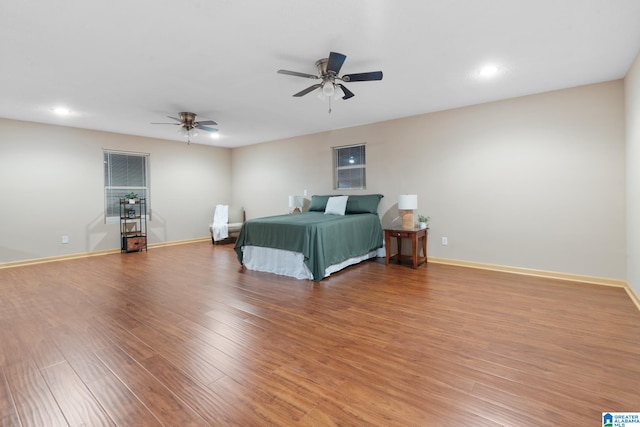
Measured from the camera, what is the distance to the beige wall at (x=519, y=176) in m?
3.42

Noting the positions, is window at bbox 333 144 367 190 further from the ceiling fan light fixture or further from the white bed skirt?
the ceiling fan light fixture

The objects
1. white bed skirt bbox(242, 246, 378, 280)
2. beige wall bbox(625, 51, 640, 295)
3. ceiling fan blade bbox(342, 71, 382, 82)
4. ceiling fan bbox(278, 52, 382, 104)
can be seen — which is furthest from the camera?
white bed skirt bbox(242, 246, 378, 280)

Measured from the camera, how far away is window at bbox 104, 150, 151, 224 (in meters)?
5.91

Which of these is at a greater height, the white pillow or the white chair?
the white pillow

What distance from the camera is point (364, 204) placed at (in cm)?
513

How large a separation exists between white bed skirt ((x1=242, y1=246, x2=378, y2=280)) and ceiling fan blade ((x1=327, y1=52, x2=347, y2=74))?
2.29 meters

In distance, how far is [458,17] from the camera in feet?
7.13

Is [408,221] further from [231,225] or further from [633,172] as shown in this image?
[231,225]

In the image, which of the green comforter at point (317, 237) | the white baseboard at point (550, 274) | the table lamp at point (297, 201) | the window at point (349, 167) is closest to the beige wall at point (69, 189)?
the table lamp at point (297, 201)

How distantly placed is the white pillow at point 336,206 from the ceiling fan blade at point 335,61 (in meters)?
2.70

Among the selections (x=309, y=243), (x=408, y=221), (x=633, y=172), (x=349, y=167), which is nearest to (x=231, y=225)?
(x=349, y=167)

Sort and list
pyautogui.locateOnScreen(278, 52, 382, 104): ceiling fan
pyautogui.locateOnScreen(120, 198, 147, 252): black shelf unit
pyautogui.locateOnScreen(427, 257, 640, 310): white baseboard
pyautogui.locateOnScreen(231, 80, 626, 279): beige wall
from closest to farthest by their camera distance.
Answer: pyautogui.locateOnScreen(278, 52, 382, 104): ceiling fan → pyautogui.locateOnScreen(427, 257, 640, 310): white baseboard → pyautogui.locateOnScreen(231, 80, 626, 279): beige wall → pyautogui.locateOnScreen(120, 198, 147, 252): black shelf unit

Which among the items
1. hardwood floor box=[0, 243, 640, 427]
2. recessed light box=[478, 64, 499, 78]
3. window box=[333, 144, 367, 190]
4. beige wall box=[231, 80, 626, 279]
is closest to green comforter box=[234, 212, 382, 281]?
hardwood floor box=[0, 243, 640, 427]

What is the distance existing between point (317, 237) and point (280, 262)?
2.67 ft
